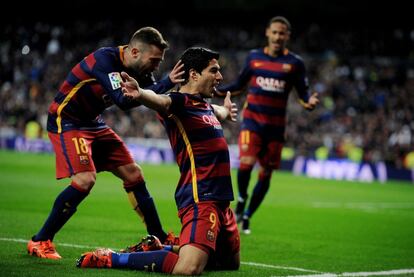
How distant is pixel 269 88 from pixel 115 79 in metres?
4.43

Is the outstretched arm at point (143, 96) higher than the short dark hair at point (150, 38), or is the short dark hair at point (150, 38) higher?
the short dark hair at point (150, 38)

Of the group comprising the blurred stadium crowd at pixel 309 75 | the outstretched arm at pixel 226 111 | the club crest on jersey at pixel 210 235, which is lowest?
the blurred stadium crowd at pixel 309 75

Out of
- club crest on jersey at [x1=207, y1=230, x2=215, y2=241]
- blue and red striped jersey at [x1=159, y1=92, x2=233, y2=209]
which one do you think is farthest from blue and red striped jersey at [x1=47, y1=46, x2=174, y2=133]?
club crest on jersey at [x1=207, y1=230, x2=215, y2=241]

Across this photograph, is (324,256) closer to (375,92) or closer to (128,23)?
(375,92)

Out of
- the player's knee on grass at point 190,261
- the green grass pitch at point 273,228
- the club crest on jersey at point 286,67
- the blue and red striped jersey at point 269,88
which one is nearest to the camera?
the player's knee on grass at point 190,261

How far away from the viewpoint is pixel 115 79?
760 centimetres

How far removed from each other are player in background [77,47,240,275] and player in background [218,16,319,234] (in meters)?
4.03

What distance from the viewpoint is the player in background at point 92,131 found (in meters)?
7.92

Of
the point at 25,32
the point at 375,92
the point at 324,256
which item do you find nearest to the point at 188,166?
the point at 324,256

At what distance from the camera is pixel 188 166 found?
719 cm

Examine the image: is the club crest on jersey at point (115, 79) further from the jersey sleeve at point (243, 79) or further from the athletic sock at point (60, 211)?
the jersey sleeve at point (243, 79)

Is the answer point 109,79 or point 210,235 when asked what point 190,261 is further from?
point 109,79

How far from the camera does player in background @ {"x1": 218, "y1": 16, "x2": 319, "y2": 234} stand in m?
11.4

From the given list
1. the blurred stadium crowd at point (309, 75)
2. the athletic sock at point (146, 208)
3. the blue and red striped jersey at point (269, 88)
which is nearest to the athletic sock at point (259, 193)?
the blue and red striped jersey at point (269, 88)
